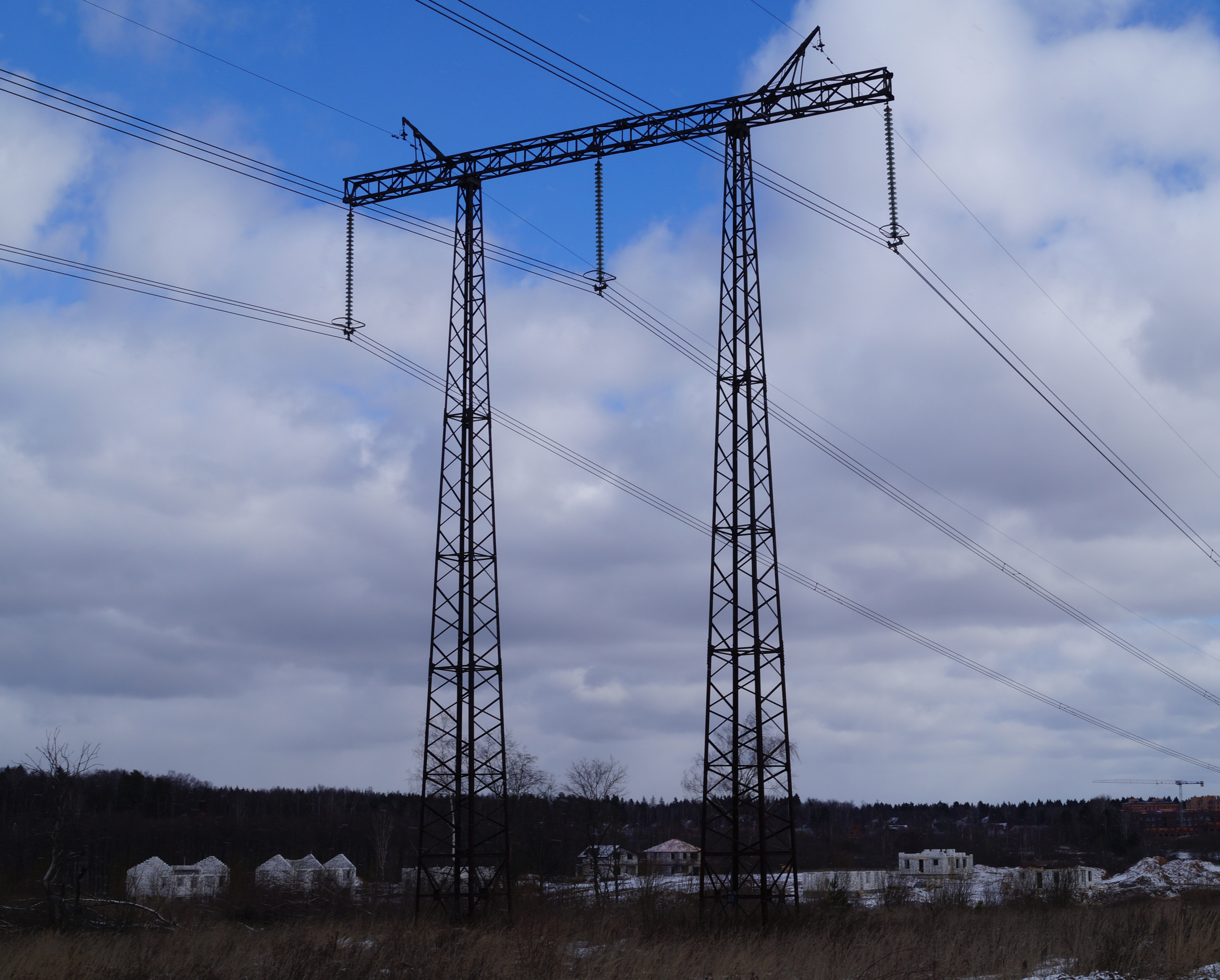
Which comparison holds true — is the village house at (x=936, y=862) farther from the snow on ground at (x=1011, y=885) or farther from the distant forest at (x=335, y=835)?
the snow on ground at (x=1011, y=885)

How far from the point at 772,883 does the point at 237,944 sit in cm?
1230

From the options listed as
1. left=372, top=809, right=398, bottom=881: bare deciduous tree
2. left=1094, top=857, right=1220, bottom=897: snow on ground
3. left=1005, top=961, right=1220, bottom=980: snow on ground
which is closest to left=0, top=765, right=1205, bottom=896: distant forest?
left=372, top=809, right=398, bottom=881: bare deciduous tree

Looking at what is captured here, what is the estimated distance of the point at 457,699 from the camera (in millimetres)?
28469

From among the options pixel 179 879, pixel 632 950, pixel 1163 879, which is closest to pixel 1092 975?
pixel 632 950

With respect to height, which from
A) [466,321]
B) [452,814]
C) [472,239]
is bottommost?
[452,814]

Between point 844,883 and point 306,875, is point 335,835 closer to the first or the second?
point 306,875

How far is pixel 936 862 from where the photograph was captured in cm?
12912

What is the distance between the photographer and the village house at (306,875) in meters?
60.6

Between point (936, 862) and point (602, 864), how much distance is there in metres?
64.2

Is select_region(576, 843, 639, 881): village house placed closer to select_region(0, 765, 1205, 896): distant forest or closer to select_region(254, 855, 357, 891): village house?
select_region(0, 765, 1205, 896): distant forest

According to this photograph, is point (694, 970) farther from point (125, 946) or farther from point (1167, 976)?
point (125, 946)

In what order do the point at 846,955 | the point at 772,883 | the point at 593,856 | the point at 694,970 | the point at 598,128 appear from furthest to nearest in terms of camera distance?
the point at 593,856, the point at 598,128, the point at 772,883, the point at 846,955, the point at 694,970

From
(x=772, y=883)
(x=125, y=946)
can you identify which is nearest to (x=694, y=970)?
(x=772, y=883)

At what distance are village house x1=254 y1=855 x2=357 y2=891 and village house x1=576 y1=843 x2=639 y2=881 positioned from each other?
15.8m
